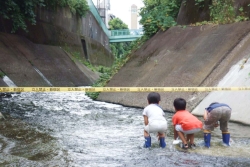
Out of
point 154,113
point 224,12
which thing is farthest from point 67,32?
point 154,113

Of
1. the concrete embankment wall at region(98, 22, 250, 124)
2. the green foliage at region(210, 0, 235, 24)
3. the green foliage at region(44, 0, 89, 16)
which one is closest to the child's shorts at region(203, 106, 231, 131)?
the concrete embankment wall at region(98, 22, 250, 124)

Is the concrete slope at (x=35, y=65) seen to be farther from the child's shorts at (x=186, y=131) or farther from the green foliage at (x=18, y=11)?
the child's shorts at (x=186, y=131)

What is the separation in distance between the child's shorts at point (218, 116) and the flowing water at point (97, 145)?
34 centimetres

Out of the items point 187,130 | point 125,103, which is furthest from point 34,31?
point 187,130

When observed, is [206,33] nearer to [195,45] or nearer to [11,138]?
[195,45]

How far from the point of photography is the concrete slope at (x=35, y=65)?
16844 millimetres

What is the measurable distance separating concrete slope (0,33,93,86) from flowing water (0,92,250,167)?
8708 mm

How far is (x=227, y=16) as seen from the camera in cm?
1241

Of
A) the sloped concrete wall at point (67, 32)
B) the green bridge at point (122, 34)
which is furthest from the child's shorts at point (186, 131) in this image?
the green bridge at point (122, 34)

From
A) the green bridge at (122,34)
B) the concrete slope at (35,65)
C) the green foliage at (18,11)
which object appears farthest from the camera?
the green bridge at (122,34)

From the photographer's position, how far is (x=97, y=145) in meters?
5.43

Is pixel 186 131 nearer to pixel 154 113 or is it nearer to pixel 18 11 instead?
pixel 154 113

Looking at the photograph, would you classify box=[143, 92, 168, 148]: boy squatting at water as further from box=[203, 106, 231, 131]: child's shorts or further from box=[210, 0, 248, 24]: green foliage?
box=[210, 0, 248, 24]: green foliage

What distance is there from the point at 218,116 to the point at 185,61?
19.8 feet
